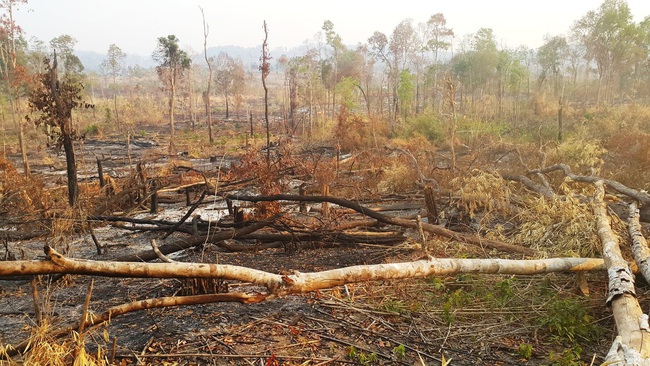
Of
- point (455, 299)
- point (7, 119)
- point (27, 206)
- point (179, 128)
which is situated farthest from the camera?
point (179, 128)

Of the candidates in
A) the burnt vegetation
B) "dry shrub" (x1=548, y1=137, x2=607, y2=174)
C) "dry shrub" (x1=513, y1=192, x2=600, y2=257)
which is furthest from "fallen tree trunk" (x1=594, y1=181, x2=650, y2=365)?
"dry shrub" (x1=548, y1=137, x2=607, y2=174)

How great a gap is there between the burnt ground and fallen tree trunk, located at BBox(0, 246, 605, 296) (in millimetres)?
470

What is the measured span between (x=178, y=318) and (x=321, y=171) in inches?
286

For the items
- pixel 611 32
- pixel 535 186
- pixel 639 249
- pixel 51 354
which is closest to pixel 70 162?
pixel 51 354

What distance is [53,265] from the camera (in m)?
2.08

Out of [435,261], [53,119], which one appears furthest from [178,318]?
[53,119]

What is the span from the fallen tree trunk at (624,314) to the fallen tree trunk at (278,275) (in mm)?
383

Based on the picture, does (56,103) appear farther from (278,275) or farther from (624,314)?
(624,314)

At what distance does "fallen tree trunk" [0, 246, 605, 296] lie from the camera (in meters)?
2.08

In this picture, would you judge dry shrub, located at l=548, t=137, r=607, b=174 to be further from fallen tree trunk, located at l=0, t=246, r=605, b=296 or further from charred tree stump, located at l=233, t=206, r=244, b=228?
charred tree stump, located at l=233, t=206, r=244, b=228

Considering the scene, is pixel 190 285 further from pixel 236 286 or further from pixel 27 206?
pixel 27 206

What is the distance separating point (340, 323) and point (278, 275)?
1344 millimetres

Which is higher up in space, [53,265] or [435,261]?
[53,265]

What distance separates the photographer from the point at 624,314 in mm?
3172
